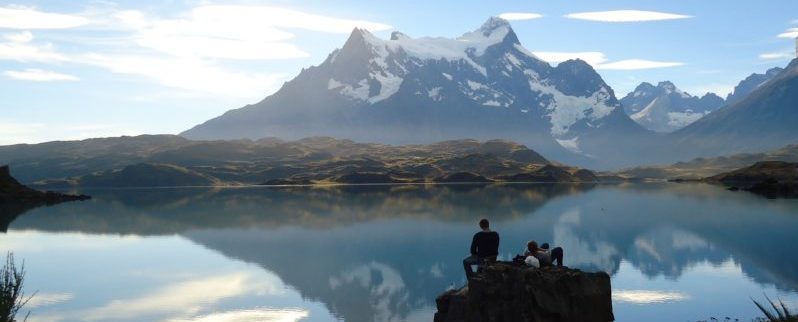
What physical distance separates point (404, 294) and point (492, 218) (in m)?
59.9

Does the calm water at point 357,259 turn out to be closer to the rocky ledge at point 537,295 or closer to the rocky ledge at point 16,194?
the rocky ledge at point 537,295

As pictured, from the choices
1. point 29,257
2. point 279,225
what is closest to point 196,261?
point 29,257

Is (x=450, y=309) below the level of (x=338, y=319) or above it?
above

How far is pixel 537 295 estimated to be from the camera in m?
26.3

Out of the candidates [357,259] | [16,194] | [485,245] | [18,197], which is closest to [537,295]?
[485,245]

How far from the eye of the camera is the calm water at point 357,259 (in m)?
41.8

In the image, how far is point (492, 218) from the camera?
104688 mm

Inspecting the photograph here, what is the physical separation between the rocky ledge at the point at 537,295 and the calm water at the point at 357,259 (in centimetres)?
990

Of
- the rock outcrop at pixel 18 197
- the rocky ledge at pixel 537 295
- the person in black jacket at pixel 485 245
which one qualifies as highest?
the person in black jacket at pixel 485 245

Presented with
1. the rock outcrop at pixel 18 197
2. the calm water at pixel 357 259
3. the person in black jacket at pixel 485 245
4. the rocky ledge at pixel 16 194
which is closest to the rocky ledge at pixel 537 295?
the person in black jacket at pixel 485 245

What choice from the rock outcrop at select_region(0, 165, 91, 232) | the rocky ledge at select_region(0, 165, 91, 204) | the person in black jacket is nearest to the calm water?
the person in black jacket

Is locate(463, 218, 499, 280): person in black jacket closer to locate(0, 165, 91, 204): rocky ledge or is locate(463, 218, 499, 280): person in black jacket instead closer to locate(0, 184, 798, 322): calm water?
locate(0, 184, 798, 322): calm water

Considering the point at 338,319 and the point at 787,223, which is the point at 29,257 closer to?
the point at 338,319

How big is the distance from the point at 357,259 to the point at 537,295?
39450 millimetres
